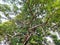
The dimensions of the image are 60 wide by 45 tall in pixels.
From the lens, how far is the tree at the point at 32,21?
189 inches

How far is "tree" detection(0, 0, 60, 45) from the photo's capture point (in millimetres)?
4789

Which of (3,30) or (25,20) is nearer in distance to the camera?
(25,20)

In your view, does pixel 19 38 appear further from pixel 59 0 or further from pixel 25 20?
pixel 59 0

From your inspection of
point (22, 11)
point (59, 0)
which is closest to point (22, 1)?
point (22, 11)

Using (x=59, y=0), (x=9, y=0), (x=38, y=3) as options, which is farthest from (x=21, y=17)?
(x=59, y=0)

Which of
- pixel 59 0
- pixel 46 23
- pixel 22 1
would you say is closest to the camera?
pixel 59 0

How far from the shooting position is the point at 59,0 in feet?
15.2

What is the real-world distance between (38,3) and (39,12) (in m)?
0.43

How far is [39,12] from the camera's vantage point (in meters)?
5.39

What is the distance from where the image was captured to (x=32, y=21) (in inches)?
211

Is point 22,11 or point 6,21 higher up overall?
point 6,21

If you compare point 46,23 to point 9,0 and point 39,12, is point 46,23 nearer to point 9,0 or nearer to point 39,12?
point 39,12

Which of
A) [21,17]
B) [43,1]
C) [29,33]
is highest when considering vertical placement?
[21,17]

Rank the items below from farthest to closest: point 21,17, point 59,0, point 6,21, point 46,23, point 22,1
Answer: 1. point 6,21
2. point 21,17
3. point 22,1
4. point 46,23
5. point 59,0
